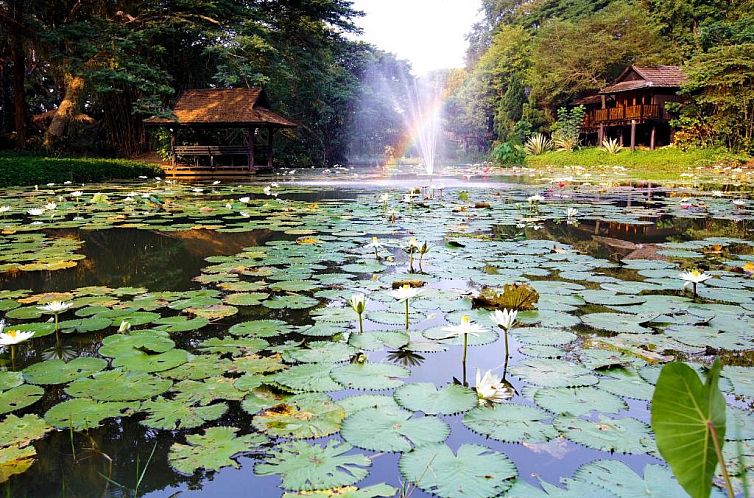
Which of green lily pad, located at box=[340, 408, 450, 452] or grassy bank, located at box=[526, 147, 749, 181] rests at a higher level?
grassy bank, located at box=[526, 147, 749, 181]

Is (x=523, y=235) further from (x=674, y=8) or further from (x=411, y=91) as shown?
(x=411, y=91)

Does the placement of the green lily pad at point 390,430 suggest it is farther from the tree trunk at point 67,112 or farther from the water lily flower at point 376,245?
the tree trunk at point 67,112

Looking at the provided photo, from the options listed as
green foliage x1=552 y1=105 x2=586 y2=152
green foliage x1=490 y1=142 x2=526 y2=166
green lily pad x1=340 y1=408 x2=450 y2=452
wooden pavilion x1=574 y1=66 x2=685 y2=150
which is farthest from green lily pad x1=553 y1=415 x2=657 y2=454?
green foliage x1=490 y1=142 x2=526 y2=166

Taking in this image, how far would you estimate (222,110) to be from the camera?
15414mm

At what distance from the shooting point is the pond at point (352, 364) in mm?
1151

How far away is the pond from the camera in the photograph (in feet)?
3.78

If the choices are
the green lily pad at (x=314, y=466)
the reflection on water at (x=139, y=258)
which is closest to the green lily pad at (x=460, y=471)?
the green lily pad at (x=314, y=466)

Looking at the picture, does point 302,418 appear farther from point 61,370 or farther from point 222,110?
point 222,110

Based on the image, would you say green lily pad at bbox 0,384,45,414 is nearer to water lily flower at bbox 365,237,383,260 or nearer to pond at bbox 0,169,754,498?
pond at bbox 0,169,754,498

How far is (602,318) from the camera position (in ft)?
7.23

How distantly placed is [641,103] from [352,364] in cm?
2249

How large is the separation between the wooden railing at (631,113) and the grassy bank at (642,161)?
4.80 ft

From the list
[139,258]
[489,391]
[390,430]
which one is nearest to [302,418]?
[390,430]

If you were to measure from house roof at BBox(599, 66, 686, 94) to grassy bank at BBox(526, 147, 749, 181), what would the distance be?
2.40 meters
